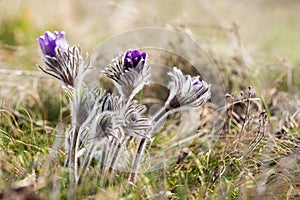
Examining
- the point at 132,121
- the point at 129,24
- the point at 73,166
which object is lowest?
the point at 73,166

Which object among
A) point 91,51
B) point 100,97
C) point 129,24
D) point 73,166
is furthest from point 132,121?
point 129,24

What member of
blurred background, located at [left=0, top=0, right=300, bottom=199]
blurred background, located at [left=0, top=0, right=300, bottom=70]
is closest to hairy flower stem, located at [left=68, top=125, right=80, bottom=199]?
blurred background, located at [left=0, top=0, right=300, bottom=199]

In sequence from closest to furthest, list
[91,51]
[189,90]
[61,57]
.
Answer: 1. [61,57]
2. [189,90]
3. [91,51]

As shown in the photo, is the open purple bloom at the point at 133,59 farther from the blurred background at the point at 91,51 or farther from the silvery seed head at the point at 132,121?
the blurred background at the point at 91,51

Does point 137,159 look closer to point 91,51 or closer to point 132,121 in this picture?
point 132,121

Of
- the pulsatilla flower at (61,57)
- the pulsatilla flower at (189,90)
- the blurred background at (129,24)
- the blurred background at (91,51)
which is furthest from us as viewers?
the blurred background at (129,24)

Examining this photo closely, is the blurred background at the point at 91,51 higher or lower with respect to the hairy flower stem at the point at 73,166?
higher

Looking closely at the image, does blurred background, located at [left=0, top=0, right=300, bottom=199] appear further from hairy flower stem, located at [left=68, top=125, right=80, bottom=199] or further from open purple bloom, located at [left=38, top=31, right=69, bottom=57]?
open purple bloom, located at [left=38, top=31, right=69, bottom=57]

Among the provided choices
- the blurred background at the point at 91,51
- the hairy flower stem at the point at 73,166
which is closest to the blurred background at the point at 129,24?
the blurred background at the point at 91,51

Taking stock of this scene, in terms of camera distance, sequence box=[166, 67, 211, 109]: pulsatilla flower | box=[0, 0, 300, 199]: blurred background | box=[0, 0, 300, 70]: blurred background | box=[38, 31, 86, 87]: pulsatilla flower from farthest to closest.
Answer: box=[0, 0, 300, 70]: blurred background < box=[0, 0, 300, 199]: blurred background < box=[166, 67, 211, 109]: pulsatilla flower < box=[38, 31, 86, 87]: pulsatilla flower
